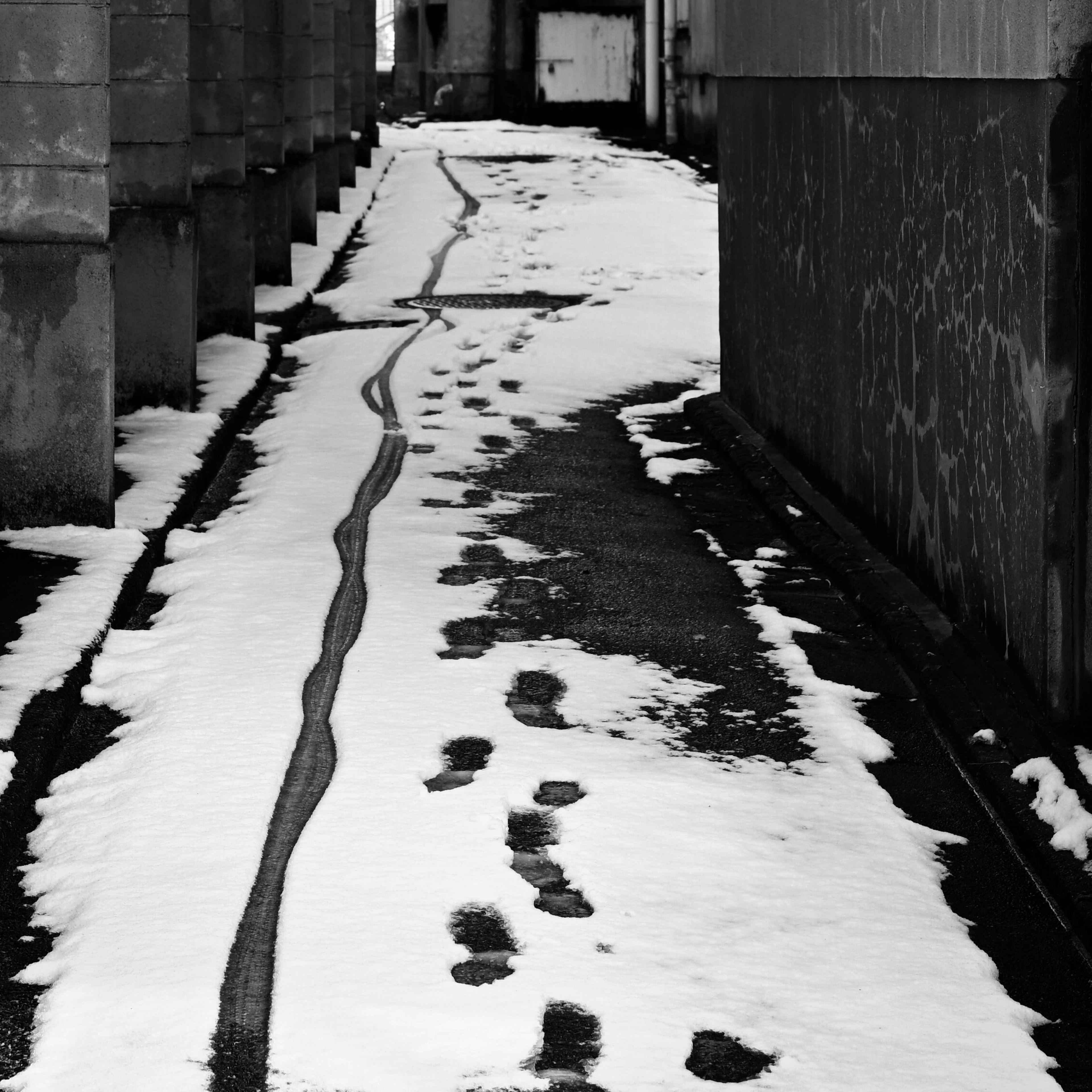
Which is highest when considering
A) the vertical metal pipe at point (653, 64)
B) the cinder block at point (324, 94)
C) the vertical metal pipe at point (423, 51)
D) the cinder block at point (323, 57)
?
the vertical metal pipe at point (423, 51)

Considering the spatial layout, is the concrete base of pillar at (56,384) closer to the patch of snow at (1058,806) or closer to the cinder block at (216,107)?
the patch of snow at (1058,806)

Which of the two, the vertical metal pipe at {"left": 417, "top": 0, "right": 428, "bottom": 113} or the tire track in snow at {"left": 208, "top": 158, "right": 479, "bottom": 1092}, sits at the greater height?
the vertical metal pipe at {"left": 417, "top": 0, "right": 428, "bottom": 113}

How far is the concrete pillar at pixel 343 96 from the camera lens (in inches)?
717

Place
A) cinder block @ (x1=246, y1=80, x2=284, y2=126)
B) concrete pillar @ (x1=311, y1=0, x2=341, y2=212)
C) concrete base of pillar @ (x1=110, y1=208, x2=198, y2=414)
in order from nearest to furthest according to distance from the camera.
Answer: concrete base of pillar @ (x1=110, y1=208, x2=198, y2=414), cinder block @ (x1=246, y1=80, x2=284, y2=126), concrete pillar @ (x1=311, y1=0, x2=341, y2=212)

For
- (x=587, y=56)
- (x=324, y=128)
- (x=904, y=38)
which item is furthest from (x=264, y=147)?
(x=587, y=56)

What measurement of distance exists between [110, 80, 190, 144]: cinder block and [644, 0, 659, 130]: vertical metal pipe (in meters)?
18.7

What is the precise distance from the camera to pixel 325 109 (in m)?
16.5

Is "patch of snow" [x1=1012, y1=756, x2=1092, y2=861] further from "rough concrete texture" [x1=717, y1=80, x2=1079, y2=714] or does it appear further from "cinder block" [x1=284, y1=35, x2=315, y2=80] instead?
"cinder block" [x1=284, y1=35, x2=315, y2=80]

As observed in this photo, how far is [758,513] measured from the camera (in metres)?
6.69

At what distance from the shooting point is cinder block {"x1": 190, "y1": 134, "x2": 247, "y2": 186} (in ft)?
32.6

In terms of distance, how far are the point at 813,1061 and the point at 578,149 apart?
22822mm

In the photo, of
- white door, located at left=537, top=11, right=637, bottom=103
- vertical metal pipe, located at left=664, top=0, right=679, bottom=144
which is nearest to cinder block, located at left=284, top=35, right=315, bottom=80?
vertical metal pipe, located at left=664, top=0, right=679, bottom=144

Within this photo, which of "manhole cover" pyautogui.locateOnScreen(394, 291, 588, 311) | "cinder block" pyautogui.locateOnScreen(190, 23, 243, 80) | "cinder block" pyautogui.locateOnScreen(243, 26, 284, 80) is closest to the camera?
"cinder block" pyautogui.locateOnScreen(190, 23, 243, 80)

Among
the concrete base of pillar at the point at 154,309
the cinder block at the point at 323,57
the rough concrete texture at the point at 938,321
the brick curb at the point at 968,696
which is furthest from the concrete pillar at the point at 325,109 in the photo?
the brick curb at the point at 968,696
